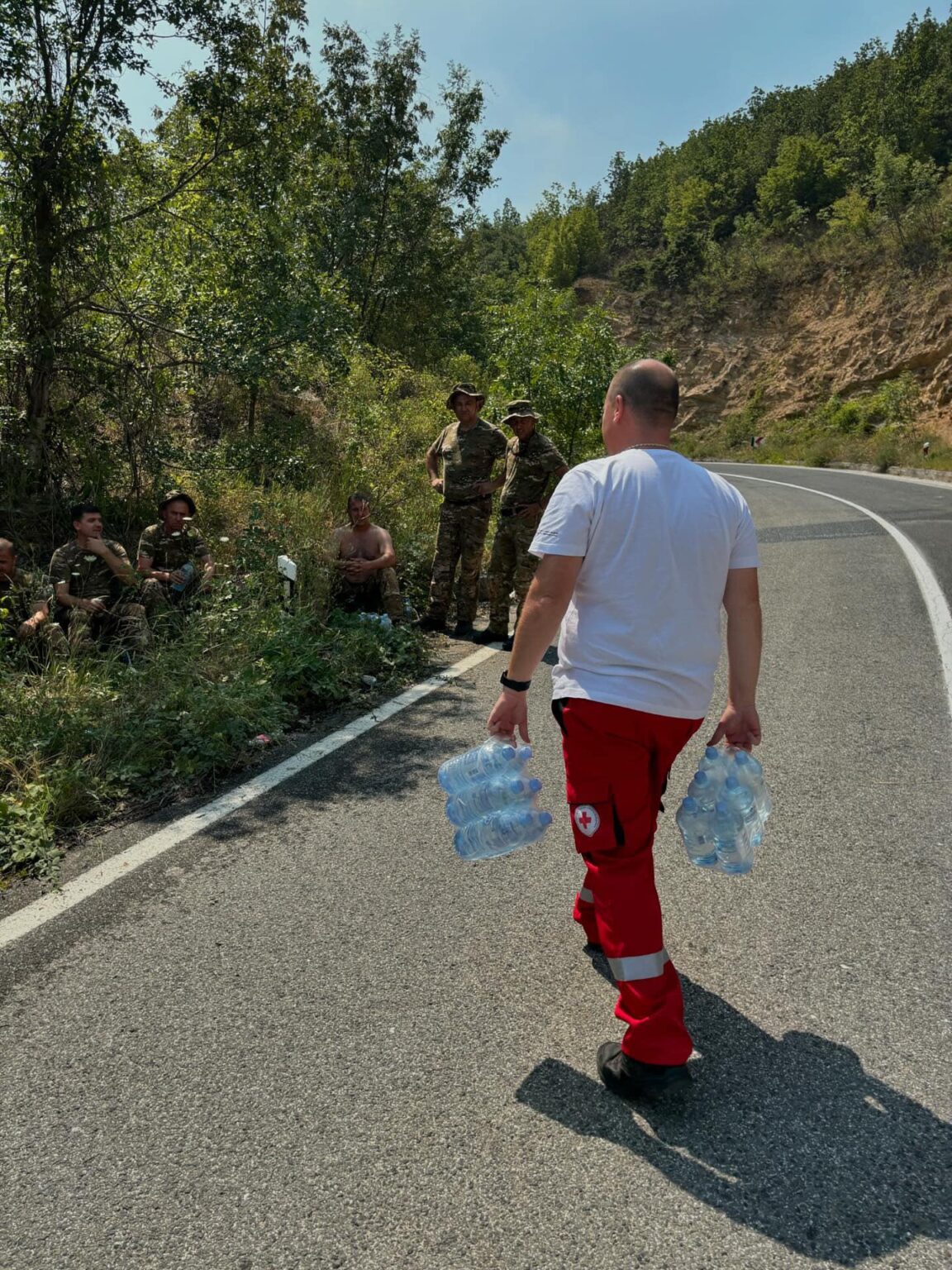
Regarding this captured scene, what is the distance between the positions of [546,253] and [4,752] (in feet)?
238

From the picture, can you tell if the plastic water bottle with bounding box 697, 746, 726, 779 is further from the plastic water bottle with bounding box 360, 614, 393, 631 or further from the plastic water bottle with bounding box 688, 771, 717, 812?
the plastic water bottle with bounding box 360, 614, 393, 631

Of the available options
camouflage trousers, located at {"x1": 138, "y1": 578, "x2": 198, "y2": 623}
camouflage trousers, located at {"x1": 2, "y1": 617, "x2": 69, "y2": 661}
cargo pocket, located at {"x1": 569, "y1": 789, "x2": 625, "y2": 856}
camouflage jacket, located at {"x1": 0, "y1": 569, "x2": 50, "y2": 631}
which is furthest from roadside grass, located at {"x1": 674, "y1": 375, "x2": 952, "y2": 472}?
cargo pocket, located at {"x1": 569, "y1": 789, "x2": 625, "y2": 856}

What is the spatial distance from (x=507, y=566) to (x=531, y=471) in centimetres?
83

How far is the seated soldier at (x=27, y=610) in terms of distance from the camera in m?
6.10

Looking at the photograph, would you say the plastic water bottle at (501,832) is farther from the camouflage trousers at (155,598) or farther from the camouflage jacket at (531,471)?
the camouflage jacket at (531,471)

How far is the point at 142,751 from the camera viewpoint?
4.83 metres

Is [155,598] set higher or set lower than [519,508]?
lower

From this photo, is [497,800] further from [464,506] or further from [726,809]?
[464,506]

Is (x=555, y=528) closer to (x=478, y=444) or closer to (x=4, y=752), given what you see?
(x=4, y=752)

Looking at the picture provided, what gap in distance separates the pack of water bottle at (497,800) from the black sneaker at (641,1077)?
66 cm

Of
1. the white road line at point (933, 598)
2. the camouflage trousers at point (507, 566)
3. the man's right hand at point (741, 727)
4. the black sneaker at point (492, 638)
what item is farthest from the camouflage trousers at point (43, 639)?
the white road line at point (933, 598)

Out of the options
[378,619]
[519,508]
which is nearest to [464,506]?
[519,508]

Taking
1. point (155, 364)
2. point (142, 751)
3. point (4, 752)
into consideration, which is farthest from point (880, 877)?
point (155, 364)

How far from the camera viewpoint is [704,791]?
281 centimetres
